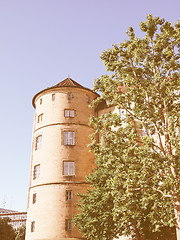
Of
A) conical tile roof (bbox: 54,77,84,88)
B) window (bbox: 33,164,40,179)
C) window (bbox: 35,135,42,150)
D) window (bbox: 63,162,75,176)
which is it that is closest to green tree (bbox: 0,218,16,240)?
window (bbox: 33,164,40,179)

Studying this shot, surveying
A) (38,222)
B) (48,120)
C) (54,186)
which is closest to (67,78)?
(48,120)

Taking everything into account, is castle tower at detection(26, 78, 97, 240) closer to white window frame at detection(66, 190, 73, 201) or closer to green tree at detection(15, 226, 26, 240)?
white window frame at detection(66, 190, 73, 201)

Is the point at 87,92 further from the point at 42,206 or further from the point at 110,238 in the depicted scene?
the point at 110,238

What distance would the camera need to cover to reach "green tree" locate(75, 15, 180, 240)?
1645cm

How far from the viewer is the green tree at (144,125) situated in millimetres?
16453

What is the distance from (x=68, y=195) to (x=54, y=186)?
1980 mm

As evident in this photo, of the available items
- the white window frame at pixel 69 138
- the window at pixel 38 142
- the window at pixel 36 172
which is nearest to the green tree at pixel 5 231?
the window at pixel 36 172

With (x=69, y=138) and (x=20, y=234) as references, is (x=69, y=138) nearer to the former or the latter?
(x=69, y=138)

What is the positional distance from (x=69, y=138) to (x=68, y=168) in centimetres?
402

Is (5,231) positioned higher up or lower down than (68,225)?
lower down

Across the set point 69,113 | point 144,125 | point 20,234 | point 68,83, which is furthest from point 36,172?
point 144,125

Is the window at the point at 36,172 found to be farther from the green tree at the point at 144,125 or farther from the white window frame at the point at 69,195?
the green tree at the point at 144,125

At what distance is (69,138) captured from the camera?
3722 centimetres

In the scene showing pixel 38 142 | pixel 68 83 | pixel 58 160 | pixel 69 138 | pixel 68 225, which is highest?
pixel 68 83
